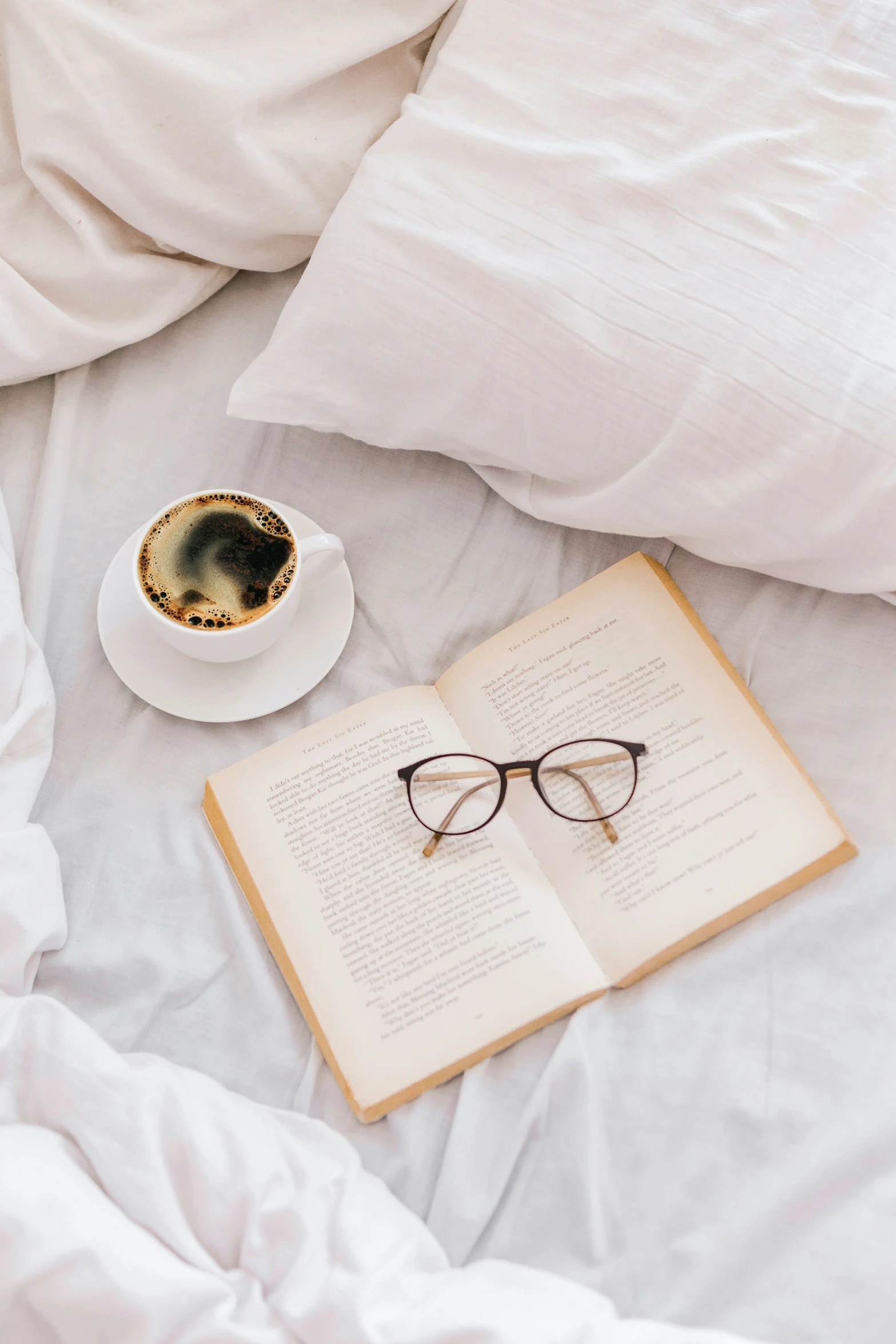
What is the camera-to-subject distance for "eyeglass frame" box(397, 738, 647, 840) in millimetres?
598

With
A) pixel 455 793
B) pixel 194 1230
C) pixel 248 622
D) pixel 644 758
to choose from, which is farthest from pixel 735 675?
pixel 194 1230

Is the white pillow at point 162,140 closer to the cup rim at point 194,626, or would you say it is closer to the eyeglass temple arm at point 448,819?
the cup rim at point 194,626

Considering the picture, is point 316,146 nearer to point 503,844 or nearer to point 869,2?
point 869,2

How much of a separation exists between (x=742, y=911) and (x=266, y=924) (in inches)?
11.3

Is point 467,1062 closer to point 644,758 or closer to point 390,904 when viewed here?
point 390,904

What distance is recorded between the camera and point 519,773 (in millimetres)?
612

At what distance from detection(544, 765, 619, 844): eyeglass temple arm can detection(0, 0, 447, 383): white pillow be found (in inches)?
16.9

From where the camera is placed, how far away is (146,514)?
698 millimetres

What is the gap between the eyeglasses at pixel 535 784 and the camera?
0.60 m

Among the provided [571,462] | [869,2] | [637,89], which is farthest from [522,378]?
[869,2]

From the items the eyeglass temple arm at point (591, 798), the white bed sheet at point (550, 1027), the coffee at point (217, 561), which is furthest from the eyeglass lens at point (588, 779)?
the coffee at point (217, 561)

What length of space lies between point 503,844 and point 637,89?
1.57 feet

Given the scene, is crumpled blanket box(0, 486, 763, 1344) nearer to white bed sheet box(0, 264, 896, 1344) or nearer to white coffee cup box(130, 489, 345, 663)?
white bed sheet box(0, 264, 896, 1344)

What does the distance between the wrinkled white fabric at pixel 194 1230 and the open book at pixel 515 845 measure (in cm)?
7
